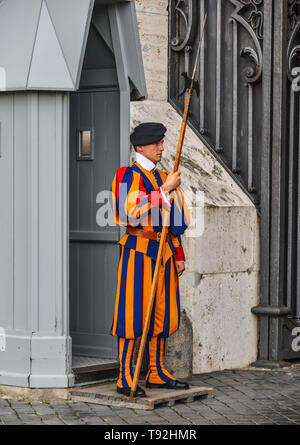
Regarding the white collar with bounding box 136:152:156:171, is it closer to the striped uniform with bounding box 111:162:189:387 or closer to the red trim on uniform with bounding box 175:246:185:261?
the striped uniform with bounding box 111:162:189:387

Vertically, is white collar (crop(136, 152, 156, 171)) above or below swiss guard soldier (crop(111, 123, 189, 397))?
above

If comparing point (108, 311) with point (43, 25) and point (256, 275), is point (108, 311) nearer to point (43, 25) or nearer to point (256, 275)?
point (256, 275)

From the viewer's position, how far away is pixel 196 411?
654cm

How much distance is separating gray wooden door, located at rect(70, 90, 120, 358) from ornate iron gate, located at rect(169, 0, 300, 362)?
1079mm

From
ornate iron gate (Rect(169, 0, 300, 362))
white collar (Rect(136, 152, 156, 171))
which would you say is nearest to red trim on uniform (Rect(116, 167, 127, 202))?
white collar (Rect(136, 152, 156, 171))

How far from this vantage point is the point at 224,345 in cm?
802

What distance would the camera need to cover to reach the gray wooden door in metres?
7.51

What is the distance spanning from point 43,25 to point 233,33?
85.4 inches

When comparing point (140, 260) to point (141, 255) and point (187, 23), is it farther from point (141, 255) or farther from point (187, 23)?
point (187, 23)

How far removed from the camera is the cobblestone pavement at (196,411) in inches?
244

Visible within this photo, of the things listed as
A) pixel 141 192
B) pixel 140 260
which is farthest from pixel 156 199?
pixel 140 260

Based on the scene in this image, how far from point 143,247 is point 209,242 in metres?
1.21

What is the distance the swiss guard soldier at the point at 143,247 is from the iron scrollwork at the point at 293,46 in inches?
74.1

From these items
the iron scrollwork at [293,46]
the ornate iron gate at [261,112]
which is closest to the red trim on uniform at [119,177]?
the ornate iron gate at [261,112]
